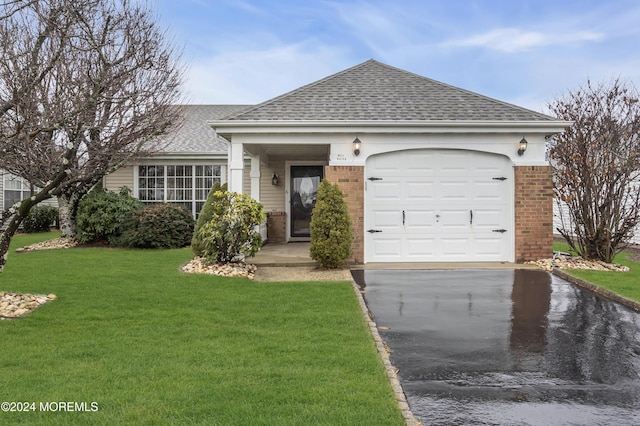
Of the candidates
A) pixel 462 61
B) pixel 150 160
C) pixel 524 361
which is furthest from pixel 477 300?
pixel 462 61

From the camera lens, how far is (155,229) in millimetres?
13742

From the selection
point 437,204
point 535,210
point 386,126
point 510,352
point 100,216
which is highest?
point 386,126

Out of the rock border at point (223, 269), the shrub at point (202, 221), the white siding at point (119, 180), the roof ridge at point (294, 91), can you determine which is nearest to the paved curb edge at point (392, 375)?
the rock border at point (223, 269)

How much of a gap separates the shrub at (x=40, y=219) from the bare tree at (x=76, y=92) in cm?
521

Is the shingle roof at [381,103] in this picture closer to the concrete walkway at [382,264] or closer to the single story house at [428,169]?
the single story house at [428,169]

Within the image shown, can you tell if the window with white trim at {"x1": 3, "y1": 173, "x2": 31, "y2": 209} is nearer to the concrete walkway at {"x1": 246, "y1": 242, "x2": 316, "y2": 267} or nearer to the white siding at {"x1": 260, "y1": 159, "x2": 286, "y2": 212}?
the white siding at {"x1": 260, "y1": 159, "x2": 286, "y2": 212}

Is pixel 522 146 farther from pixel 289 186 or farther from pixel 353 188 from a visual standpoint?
pixel 289 186

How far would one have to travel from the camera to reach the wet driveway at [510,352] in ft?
11.5

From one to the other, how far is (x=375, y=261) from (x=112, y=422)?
7903 mm

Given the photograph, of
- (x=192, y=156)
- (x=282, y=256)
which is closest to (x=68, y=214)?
(x=192, y=156)

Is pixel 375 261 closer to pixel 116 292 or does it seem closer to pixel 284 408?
pixel 116 292

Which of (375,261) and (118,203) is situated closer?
(375,261)

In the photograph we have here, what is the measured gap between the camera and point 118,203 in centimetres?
1435

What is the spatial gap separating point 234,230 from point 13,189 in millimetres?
15420
